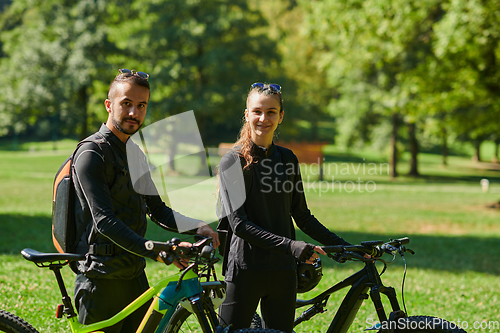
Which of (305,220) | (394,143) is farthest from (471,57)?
(394,143)

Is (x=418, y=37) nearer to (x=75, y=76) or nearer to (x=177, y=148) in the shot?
(x=75, y=76)

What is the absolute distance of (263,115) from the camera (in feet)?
9.37

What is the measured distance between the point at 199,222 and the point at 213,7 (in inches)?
1218

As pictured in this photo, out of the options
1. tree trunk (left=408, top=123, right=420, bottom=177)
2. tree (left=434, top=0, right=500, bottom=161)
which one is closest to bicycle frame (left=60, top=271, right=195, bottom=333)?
tree (left=434, top=0, right=500, bottom=161)

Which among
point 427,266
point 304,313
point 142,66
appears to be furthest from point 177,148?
point 304,313

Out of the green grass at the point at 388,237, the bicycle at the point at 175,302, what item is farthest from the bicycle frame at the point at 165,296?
the green grass at the point at 388,237

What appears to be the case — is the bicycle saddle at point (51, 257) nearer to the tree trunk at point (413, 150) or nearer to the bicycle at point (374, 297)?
the bicycle at point (374, 297)

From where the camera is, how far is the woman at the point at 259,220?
274 cm

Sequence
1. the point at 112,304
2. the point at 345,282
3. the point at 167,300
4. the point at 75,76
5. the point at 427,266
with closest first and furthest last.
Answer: the point at 167,300
the point at 112,304
the point at 345,282
the point at 427,266
the point at 75,76

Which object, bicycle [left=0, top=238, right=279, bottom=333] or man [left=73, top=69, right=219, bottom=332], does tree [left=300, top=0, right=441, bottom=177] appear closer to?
man [left=73, top=69, right=219, bottom=332]

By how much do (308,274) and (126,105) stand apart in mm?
1491

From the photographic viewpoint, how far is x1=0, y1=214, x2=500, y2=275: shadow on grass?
29.8 feet

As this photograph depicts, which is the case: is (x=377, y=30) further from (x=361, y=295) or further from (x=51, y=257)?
(x=51, y=257)

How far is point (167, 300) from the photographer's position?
2.56 metres
